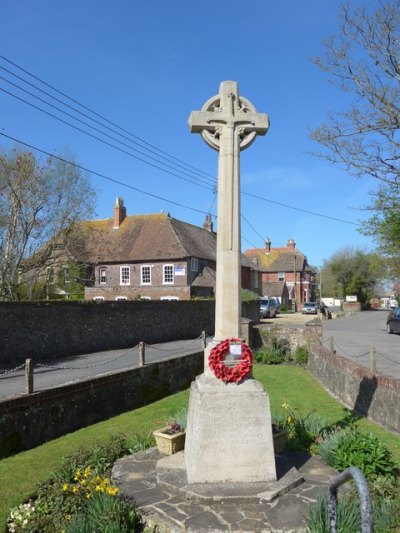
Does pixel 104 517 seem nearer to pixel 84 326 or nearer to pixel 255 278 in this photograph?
pixel 84 326

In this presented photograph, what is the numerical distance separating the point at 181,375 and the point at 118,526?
10.5m

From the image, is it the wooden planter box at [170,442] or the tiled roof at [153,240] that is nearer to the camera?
the wooden planter box at [170,442]

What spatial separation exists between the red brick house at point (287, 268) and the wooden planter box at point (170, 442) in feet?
210

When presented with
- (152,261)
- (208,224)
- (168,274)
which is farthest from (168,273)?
(208,224)

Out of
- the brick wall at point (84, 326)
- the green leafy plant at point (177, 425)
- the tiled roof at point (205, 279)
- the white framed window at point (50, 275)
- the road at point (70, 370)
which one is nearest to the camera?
the green leafy plant at point (177, 425)

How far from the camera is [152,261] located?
136 ft

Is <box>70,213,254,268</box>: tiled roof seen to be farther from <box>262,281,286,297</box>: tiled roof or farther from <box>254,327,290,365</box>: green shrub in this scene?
<box>262,281,286,297</box>: tiled roof

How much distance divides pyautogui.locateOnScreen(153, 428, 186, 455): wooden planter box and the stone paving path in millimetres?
411

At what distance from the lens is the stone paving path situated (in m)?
4.66

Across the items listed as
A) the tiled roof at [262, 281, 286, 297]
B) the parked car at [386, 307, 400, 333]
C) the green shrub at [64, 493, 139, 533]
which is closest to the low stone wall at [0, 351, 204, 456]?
the green shrub at [64, 493, 139, 533]

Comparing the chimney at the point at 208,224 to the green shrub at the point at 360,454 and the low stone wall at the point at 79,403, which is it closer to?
the low stone wall at the point at 79,403

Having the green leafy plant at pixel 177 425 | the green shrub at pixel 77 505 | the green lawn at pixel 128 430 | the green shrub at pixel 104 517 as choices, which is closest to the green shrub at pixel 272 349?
the green lawn at pixel 128 430

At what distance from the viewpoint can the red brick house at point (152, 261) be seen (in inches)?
1575

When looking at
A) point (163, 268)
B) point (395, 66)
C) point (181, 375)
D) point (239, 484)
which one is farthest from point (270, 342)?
point (163, 268)
